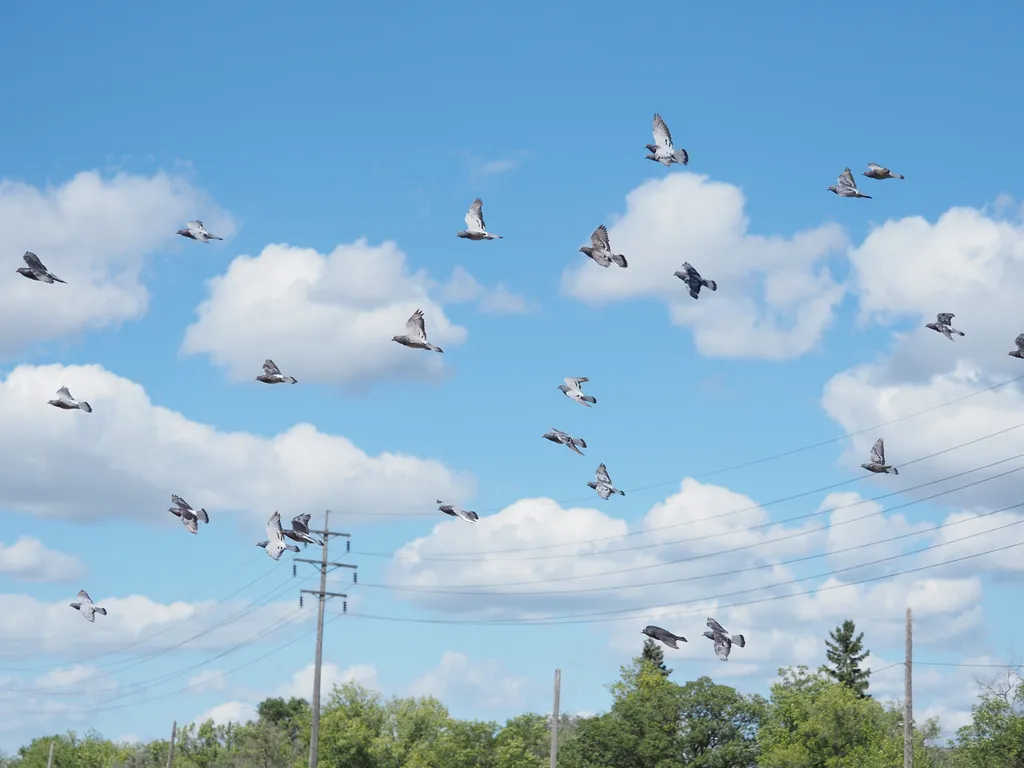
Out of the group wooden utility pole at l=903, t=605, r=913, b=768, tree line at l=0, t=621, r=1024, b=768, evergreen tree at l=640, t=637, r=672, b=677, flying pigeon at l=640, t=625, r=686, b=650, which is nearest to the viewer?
flying pigeon at l=640, t=625, r=686, b=650

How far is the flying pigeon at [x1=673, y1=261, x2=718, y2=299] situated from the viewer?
37000 mm

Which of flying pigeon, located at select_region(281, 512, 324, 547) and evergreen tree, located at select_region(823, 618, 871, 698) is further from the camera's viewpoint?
evergreen tree, located at select_region(823, 618, 871, 698)

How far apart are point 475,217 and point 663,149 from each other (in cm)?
510

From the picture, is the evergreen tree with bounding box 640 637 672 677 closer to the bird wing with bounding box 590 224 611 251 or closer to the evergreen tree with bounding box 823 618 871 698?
the evergreen tree with bounding box 823 618 871 698

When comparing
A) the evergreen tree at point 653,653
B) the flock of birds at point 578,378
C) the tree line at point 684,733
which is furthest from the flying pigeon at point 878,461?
the evergreen tree at point 653,653

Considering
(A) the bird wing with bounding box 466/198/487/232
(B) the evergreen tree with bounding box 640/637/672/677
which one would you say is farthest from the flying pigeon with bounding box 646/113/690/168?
(B) the evergreen tree with bounding box 640/637/672/677

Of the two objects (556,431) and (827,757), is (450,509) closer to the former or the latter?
(556,431)

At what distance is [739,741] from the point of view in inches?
4060

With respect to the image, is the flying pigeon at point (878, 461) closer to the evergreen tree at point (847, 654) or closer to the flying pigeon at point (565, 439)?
the flying pigeon at point (565, 439)

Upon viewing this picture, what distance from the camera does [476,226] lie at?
3775cm

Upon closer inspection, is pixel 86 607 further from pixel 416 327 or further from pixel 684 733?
pixel 684 733

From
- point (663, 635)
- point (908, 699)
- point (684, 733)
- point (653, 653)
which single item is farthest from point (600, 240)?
point (653, 653)

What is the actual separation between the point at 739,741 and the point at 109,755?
93.1 m

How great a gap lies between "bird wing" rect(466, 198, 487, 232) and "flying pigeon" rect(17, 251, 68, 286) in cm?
1003
